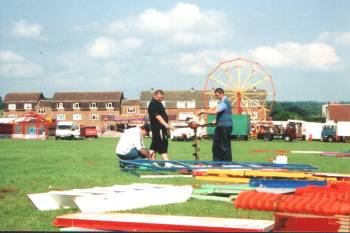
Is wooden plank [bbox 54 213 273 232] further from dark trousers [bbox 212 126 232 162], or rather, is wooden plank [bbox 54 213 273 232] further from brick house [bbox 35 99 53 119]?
brick house [bbox 35 99 53 119]

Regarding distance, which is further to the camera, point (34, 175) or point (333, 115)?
point (333, 115)

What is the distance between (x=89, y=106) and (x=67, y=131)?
67520 mm

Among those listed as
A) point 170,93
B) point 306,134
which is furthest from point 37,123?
point 170,93

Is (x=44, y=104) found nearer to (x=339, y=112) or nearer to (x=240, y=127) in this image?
(x=339, y=112)

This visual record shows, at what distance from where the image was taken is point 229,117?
47.8 ft

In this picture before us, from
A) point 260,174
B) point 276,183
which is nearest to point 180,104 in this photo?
point 260,174

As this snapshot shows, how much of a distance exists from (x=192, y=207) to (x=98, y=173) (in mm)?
5429

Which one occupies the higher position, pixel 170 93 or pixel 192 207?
pixel 170 93

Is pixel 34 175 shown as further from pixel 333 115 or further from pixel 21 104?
pixel 21 104

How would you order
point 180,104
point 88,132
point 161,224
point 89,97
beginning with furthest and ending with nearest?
1. point 89,97
2. point 180,104
3. point 88,132
4. point 161,224

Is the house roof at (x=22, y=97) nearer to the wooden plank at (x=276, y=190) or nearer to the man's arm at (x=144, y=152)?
the man's arm at (x=144, y=152)

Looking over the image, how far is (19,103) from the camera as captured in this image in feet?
454

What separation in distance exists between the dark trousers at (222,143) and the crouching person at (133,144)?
5.56 ft

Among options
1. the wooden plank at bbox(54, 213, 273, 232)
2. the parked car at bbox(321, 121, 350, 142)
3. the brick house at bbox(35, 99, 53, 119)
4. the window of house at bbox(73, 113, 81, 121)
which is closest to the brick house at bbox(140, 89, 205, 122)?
the window of house at bbox(73, 113, 81, 121)
